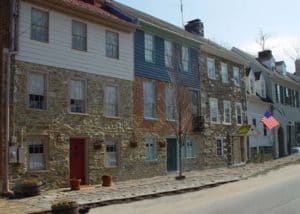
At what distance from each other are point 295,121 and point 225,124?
19.1 meters

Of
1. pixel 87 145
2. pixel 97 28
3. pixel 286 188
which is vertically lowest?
pixel 286 188

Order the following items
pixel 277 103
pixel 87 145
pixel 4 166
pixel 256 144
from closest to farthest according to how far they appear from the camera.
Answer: pixel 4 166 < pixel 87 145 < pixel 256 144 < pixel 277 103

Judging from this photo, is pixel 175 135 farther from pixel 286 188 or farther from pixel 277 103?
pixel 277 103

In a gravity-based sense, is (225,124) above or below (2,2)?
below

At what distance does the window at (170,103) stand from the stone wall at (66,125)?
3689 mm

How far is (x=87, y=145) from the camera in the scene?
21500mm

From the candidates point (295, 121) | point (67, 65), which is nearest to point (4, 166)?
point (67, 65)

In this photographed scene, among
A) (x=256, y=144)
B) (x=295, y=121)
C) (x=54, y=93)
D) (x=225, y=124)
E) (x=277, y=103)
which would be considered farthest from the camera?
(x=295, y=121)

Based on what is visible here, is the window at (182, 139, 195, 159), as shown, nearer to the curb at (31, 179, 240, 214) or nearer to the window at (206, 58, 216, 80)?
the window at (206, 58, 216, 80)

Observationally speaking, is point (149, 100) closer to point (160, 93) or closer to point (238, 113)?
point (160, 93)

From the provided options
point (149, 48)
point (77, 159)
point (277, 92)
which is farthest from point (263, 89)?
point (77, 159)

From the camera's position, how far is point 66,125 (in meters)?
20.4

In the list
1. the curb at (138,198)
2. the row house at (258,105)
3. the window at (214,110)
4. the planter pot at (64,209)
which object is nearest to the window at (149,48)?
the window at (214,110)

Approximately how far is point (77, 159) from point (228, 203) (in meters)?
8.78
